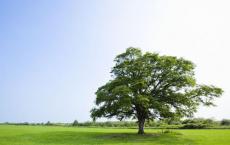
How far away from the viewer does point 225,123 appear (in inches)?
3782

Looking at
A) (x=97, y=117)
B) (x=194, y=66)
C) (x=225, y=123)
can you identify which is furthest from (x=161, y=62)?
(x=225, y=123)

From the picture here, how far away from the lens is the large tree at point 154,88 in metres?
46.5

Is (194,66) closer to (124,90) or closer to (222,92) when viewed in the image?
(222,92)

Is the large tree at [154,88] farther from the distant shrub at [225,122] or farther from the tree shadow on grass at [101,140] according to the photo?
the distant shrub at [225,122]

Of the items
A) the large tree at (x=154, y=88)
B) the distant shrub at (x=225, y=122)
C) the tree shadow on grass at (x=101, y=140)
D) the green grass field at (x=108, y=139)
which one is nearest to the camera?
the green grass field at (x=108, y=139)

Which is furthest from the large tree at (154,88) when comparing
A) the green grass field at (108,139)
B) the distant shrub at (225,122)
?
the distant shrub at (225,122)

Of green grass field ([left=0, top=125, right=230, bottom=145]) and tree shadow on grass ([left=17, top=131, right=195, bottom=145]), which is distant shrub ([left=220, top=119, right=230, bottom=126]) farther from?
tree shadow on grass ([left=17, top=131, right=195, bottom=145])

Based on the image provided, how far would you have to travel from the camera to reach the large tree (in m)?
46.5

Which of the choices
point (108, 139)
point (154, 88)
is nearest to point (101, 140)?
point (108, 139)

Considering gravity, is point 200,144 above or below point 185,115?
below

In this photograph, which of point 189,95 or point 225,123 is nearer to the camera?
point 189,95

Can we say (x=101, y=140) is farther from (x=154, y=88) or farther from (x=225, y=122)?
(x=225, y=122)

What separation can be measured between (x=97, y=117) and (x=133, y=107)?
5.75 metres

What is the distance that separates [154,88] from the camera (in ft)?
160
